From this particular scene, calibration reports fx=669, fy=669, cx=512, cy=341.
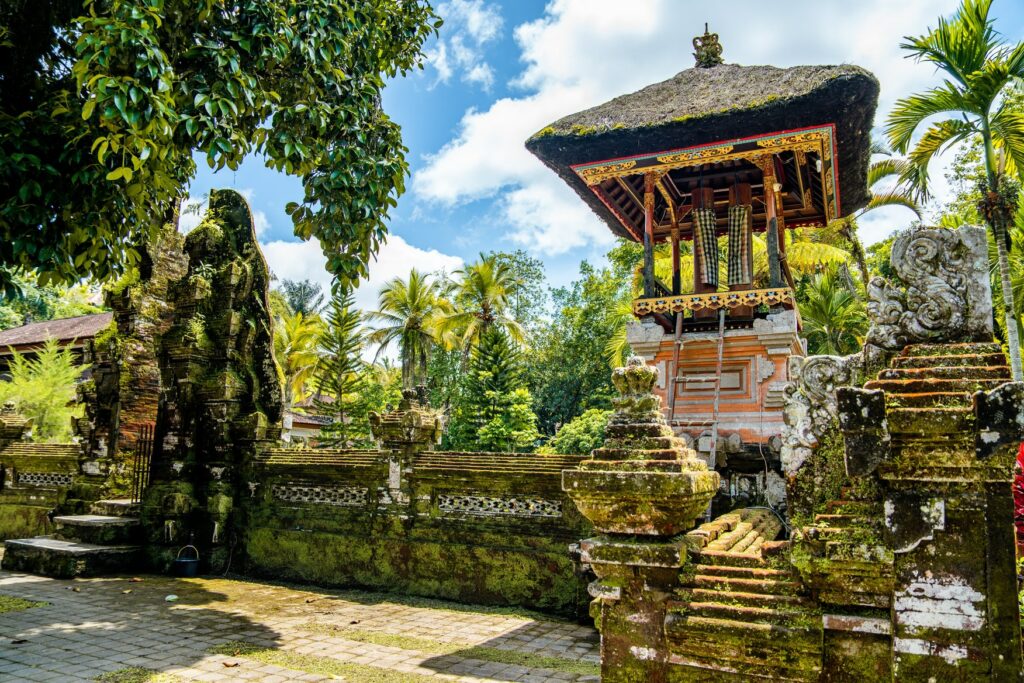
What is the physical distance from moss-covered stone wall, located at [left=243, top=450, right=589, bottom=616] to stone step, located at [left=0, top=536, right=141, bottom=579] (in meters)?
1.85

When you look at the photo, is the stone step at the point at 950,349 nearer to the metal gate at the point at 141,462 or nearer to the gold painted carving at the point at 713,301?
the gold painted carving at the point at 713,301

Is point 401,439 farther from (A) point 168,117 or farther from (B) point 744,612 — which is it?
(B) point 744,612

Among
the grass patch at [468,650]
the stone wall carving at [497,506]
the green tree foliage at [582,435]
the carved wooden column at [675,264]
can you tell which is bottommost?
the grass patch at [468,650]

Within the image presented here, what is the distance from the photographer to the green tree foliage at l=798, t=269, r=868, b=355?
84.1ft

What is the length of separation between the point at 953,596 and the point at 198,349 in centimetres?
1096

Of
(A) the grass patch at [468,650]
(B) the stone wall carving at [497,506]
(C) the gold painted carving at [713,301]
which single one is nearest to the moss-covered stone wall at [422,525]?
(B) the stone wall carving at [497,506]

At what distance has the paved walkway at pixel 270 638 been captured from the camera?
5668 millimetres

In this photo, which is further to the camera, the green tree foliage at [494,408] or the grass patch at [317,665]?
the green tree foliage at [494,408]

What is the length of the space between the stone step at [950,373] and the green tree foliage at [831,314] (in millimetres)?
23905

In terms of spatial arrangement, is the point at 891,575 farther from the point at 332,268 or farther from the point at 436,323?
the point at 436,323

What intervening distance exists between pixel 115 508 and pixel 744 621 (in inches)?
449

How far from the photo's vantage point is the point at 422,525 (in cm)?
891

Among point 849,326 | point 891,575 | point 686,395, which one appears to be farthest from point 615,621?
point 849,326

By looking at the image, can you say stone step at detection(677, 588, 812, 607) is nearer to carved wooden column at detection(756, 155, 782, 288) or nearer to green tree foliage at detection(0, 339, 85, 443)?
carved wooden column at detection(756, 155, 782, 288)
